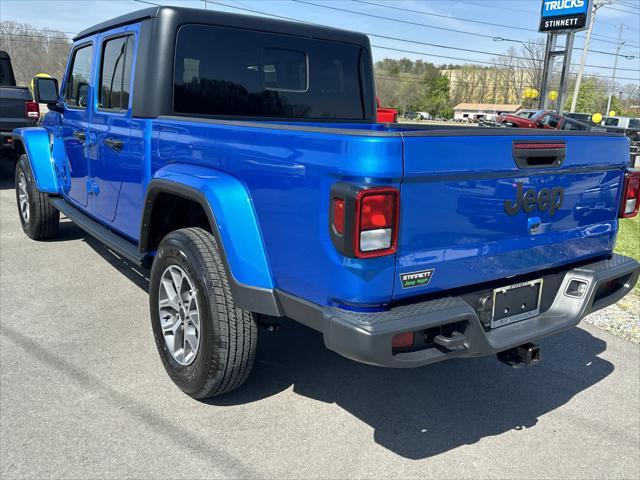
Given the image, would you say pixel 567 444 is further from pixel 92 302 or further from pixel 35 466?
pixel 92 302

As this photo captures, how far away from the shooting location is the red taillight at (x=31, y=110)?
365 inches

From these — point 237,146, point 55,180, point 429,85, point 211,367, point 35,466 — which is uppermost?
point 429,85

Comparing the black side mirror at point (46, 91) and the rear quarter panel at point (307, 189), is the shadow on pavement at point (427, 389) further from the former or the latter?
the black side mirror at point (46, 91)

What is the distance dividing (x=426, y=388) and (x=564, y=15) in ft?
77.9

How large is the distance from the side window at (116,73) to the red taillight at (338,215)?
220 centimetres

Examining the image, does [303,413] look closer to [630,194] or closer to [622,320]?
[630,194]

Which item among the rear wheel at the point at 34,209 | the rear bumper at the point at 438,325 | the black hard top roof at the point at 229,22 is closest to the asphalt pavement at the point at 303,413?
the rear bumper at the point at 438,325

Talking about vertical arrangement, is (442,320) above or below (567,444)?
above

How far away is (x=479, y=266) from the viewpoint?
245cm

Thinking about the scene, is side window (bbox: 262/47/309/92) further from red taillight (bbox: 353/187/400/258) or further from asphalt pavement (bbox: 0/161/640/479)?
red taillight (bbox: 353/187/400/258)

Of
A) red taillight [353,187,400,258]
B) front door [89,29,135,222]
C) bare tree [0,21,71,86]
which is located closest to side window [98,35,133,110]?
front door [89,29,135,222]

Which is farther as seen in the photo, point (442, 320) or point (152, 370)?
point (152, 370)

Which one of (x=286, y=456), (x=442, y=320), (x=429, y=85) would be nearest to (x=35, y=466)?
(x=286, y=456)

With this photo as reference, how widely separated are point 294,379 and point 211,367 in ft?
2.35
